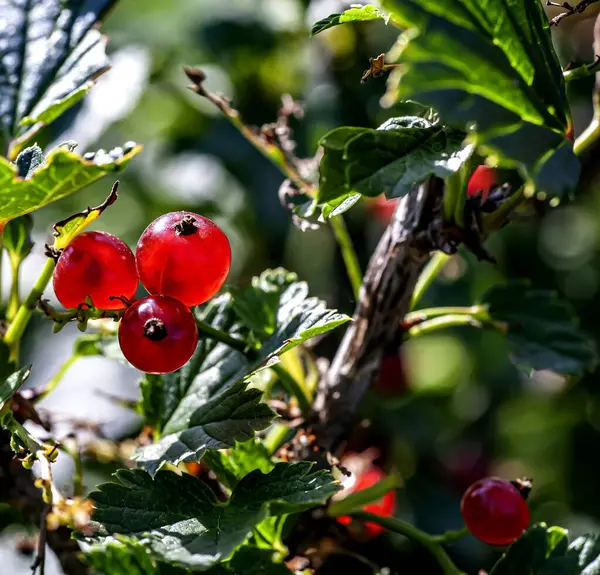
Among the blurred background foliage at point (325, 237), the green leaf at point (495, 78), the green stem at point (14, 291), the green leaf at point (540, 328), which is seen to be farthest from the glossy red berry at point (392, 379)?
the green leaf at point (495, 78)

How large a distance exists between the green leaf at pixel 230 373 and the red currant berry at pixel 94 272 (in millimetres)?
165

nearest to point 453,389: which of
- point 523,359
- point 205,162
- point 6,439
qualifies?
point 205,162

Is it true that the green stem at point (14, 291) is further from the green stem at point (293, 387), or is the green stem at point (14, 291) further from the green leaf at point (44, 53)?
the green stem at point (293, 387)

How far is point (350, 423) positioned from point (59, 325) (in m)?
0.44

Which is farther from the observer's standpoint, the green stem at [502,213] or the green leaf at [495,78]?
the green stem at [502,213]

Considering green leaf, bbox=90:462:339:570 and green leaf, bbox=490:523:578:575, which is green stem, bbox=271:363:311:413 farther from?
green leaf, bbox=490:523:578:575

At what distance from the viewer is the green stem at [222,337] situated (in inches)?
37.7

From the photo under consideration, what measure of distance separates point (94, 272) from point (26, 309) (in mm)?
164

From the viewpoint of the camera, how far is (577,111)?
222 cm

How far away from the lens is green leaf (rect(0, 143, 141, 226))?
768 millimetres

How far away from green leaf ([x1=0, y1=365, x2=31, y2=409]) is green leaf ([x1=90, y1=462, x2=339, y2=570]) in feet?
0.46

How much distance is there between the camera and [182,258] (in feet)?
2.90

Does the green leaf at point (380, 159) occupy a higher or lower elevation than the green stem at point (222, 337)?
higher

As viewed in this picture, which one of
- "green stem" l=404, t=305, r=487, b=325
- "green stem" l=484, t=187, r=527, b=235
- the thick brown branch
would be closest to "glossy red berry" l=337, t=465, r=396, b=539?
the thick brown branch
